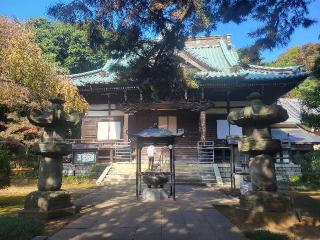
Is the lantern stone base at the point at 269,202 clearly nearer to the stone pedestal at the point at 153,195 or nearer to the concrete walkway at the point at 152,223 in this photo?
the concrete walkway at the point at 152,223

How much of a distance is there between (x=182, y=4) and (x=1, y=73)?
38.9 feet

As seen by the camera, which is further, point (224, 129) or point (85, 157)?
point (224, 129)

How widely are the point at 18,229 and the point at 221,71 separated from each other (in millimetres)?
21042

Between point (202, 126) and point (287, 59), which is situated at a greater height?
point (287, 59)

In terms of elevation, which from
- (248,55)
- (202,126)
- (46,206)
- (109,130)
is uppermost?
(248,55)

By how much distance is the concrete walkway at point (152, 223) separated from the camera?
7.00m

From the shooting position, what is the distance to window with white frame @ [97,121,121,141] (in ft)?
87.4

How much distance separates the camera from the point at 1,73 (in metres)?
16.8

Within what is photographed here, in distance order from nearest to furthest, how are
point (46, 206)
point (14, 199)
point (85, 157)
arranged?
point (46, 206)
point (14, 199)
point (85, 157)

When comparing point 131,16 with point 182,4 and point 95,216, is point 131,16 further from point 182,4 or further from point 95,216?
point 95,216

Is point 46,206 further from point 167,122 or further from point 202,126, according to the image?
point 167,122

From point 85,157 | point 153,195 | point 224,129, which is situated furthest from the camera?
point 224,129

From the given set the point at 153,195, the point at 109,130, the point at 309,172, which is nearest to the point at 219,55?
the point at 109,130

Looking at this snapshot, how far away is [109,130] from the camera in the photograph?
26656 mm
